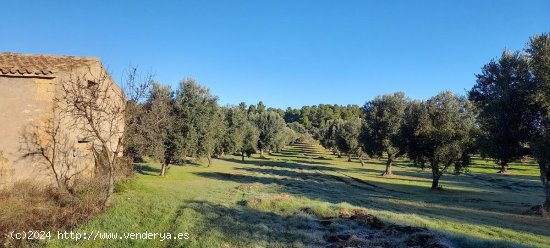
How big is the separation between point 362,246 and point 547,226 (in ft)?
46.2

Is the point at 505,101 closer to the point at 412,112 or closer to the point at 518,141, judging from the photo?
the point at 518,141

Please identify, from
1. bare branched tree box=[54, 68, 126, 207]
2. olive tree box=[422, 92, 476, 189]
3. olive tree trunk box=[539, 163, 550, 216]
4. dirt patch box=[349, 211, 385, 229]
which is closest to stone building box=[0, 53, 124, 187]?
bare branched tree box=[54, 68, 126, 207]

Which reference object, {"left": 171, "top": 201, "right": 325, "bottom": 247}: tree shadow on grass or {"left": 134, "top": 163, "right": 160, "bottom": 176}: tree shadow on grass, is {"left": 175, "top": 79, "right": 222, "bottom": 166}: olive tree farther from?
{"left": 171, "top": 201, "right": 325, "bottom": 247}: tree shadow on grass

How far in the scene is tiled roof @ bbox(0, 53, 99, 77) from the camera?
2014cm

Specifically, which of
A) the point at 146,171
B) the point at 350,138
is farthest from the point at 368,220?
the point at 350,138

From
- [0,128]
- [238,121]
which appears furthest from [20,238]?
[238,121]

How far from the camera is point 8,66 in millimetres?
20406

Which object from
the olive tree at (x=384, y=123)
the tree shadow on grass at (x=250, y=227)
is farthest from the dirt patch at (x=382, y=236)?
the olive tree at (x=384, y=123)

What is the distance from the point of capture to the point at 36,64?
21.7 meters

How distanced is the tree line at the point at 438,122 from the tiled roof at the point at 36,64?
449 centimetres

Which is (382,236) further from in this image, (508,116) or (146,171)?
(146,171)

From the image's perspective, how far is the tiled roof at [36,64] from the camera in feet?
66.1

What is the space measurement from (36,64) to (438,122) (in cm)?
3437

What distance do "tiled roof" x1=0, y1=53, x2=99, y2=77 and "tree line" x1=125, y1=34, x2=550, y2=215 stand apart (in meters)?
4.49
